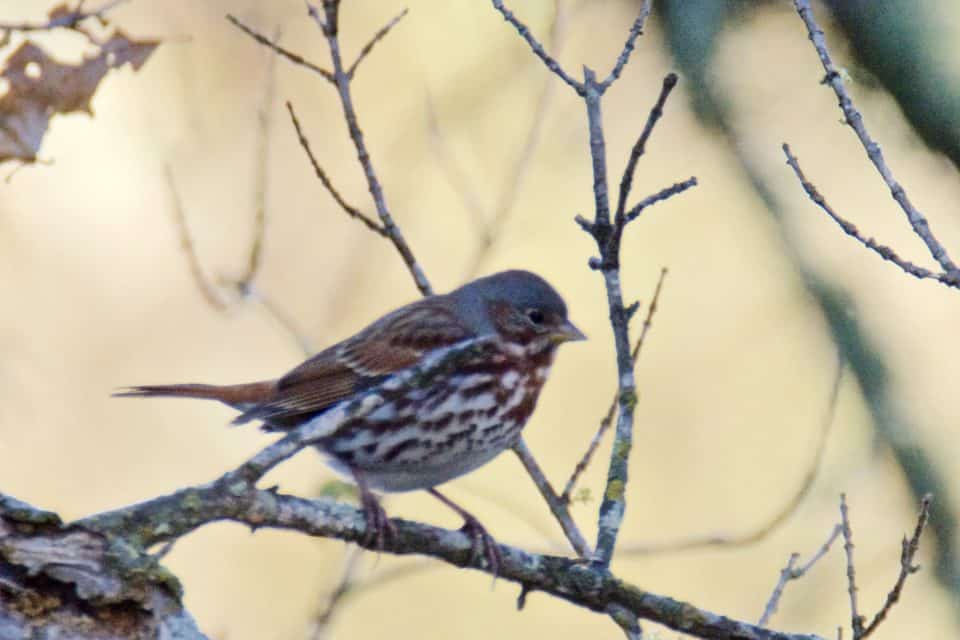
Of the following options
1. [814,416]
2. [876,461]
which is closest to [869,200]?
[814,416]

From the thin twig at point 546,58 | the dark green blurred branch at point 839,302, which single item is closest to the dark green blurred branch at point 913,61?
the dark green blurred branch at point 839,302

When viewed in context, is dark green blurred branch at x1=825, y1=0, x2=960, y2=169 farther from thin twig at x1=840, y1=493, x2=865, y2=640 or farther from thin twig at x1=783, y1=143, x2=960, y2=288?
thin twig at x1=840, y1=493, x2=865, y2=640

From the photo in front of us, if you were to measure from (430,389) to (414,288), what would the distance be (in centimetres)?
409

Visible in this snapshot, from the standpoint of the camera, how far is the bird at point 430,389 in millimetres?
4918

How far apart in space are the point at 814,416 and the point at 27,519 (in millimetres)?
7164

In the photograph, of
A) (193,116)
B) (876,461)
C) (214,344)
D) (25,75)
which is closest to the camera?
(25,75)

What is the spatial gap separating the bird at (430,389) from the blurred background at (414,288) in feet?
6.60

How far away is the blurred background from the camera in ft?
26.3

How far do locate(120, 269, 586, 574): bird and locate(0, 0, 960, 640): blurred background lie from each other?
2013 millimetres

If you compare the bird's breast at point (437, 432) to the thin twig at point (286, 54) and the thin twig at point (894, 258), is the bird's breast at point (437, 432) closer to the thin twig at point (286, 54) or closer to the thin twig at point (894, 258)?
the thin twig at point (286, 54)

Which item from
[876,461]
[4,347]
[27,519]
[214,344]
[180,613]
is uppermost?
[214,344]

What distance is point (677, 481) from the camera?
29.1 ft

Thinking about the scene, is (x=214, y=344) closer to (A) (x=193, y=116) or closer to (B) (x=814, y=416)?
(A) (x=193, y=116)

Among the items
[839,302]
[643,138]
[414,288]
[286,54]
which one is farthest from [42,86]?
[414,288]
